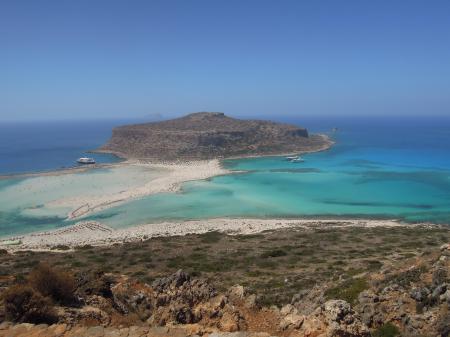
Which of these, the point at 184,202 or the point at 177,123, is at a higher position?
the point at 177,123

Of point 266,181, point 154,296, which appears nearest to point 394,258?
point 154,296

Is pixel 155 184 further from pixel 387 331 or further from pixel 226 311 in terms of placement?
pixel 387 331

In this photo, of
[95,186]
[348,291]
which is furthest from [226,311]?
[95,186]

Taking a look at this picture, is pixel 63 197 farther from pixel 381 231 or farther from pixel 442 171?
pixel 442 171

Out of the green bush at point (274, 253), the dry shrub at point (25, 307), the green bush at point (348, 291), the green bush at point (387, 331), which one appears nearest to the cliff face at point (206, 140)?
the green bush at point (274, 253)

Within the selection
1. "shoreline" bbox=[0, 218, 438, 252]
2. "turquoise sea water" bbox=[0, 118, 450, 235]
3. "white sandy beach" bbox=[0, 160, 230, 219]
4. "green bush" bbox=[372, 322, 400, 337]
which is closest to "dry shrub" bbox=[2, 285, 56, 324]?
"green bush" bbox=[372, 322, 400, 337]

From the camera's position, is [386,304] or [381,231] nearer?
[386,304]
